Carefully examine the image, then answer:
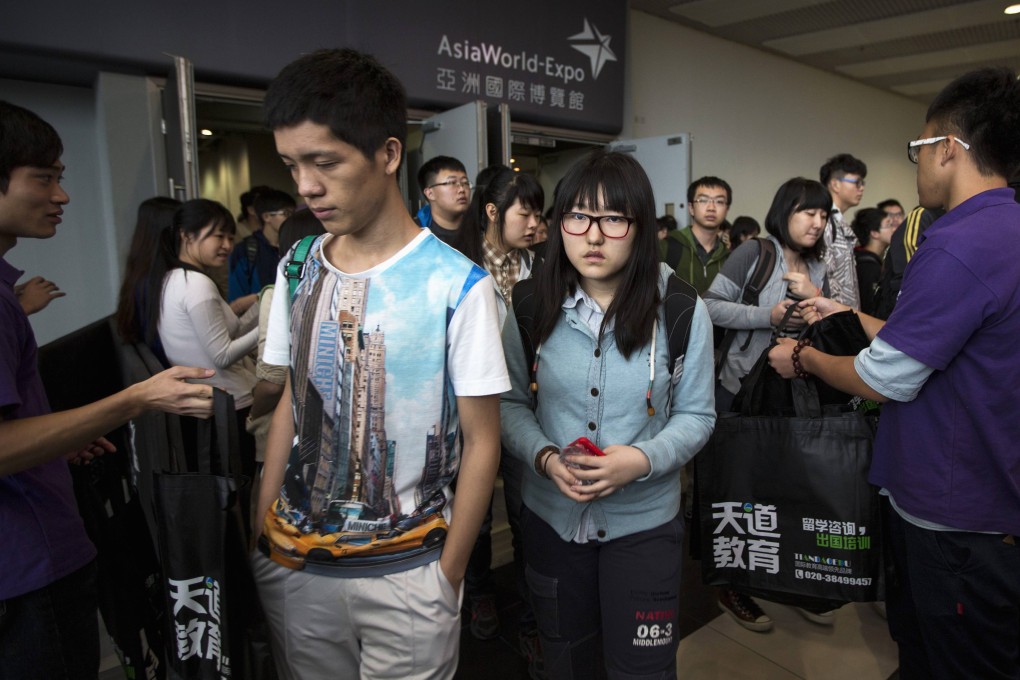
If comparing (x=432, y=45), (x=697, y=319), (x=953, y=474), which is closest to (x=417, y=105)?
(x=432, y=45)

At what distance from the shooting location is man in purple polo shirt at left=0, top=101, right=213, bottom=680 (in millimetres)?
1009

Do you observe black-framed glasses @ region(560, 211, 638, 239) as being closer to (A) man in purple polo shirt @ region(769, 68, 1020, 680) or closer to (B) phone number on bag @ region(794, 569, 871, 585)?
(A) man in purple polo shirt @ region(769, 68, 1020, 680)

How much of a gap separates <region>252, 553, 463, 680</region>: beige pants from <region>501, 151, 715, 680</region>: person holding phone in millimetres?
368

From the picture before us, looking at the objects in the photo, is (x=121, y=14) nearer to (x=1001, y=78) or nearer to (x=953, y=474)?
(x=1001, y=78)

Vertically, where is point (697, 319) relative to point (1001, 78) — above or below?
below

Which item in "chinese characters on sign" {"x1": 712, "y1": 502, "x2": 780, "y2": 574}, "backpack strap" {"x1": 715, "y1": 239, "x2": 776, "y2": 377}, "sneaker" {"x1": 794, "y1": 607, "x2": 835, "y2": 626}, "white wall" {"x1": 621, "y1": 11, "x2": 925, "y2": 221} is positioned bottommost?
"sneaker" {"x1": 794, "y1": 607, "x2": 835, "y2": 626}

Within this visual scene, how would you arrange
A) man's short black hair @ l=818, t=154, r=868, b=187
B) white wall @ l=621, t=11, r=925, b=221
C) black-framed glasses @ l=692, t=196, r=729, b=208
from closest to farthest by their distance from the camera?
man's short black hair @ l=818, t=154, r=868, b=187, black-framed glasses @ l=692, t=196, r=729, b=208, white wall @ l=621, t=11, r=925, b=221

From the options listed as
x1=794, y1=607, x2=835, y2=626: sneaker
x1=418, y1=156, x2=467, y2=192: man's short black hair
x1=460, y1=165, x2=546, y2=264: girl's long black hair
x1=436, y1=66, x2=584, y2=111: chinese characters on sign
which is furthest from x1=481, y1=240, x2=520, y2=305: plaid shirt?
x1=436, y1=66, x2=584, y2=111: chinese characters on sign

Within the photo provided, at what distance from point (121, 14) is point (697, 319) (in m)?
3.43

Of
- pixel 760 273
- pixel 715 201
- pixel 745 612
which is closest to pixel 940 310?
pixel 760 273

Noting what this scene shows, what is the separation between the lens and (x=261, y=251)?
4.02 metres

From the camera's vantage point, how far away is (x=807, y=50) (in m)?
7.60

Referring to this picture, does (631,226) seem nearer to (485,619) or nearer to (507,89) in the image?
(485,619)

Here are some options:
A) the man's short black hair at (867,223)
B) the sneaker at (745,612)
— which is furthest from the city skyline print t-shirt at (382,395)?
the man's short black hair at (867,223)
